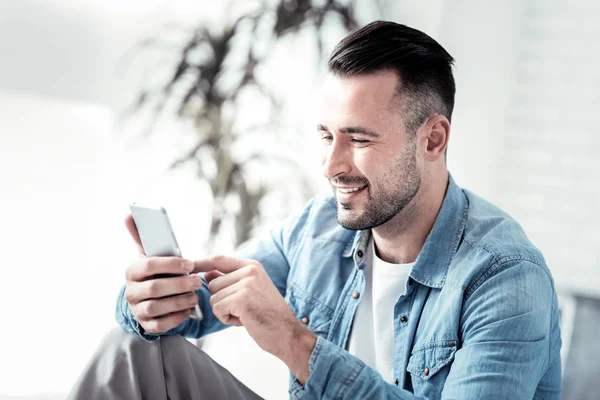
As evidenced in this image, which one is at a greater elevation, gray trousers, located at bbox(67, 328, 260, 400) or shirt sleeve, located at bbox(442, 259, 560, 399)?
shirt sleeve, located at bbox(442, 259, 560, 399)

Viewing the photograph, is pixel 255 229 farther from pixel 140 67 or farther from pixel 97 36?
pixel 97 36

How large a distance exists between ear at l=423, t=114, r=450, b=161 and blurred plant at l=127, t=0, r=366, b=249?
897mm

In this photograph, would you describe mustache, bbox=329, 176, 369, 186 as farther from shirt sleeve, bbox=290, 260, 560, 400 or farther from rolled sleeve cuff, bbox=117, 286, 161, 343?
rolled sleeve cuff, bbox=117, 286, 161, 343

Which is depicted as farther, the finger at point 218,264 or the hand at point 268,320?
the finger at point 218,264

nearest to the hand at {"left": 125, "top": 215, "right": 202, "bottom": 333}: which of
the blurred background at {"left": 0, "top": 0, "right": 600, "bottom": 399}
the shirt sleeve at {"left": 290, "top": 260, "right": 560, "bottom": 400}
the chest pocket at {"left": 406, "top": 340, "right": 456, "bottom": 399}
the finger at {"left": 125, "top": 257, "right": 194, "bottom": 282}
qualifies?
the finger at {"left": 125, "top": 257, "right": 194, "bottom": 282}

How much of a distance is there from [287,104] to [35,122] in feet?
3.37

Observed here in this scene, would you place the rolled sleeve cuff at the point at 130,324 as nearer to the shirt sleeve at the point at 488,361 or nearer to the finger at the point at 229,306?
the finger at the point at 229,306

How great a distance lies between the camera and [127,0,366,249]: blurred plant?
2369mm

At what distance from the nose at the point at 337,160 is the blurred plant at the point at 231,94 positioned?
918 mm

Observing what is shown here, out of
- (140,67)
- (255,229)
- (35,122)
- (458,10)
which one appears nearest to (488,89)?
(458,10)

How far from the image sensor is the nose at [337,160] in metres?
1.53

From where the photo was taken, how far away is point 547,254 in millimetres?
2883

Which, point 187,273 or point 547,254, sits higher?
point 187,273

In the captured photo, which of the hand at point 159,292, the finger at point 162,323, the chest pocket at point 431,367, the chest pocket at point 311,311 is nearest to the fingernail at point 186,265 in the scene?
the hand at point 159,292
